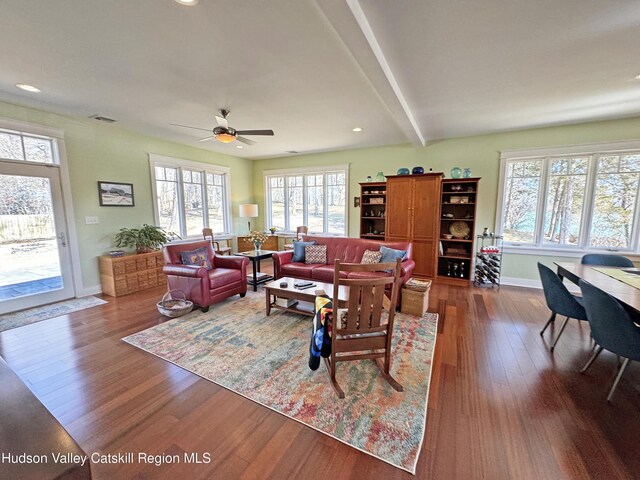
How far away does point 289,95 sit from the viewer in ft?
10.6

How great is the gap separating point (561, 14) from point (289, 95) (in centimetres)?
252

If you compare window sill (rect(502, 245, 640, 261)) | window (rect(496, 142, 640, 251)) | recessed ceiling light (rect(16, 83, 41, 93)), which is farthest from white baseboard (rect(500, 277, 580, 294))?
recessed ceiling light (rect(16, 83, 41, 93))

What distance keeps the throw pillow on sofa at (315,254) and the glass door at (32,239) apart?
376 cm

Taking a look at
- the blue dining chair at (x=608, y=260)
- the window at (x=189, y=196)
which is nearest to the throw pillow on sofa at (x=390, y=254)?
the blue dining chair at (x=608, y=260)

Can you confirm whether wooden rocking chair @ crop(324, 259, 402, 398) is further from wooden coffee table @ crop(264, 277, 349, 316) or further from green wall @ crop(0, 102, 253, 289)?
green wall @ crop(0, 102, 253, 289)

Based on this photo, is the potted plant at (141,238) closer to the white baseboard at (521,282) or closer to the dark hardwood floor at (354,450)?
the dark hardwood floor at (354,450)

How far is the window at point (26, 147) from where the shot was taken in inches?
138

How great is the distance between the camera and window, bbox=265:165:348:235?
21.3 feet

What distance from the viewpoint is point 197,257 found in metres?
4.01

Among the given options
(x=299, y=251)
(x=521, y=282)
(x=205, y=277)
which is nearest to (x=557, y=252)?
(x=521, y=282)

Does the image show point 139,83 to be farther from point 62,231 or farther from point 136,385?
point 136,385

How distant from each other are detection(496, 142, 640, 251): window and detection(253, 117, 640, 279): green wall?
0.16 meters

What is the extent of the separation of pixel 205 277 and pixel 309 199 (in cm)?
398

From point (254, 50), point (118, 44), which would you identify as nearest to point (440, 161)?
point (254, 50)
